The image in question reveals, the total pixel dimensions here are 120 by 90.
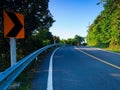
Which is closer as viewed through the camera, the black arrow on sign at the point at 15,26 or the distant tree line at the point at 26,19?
the black arrow on sign at the point at 15,26

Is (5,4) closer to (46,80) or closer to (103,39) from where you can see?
(46,80)

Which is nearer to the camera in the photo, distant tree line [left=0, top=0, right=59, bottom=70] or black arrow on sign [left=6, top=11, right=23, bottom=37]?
black arrow on sign [left=6, top=11, right=23, bottom=37]

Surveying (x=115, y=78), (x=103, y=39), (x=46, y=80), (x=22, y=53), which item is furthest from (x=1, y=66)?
(x=103, y=39)

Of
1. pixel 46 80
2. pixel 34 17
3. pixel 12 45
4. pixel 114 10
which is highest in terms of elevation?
pixel 114 10

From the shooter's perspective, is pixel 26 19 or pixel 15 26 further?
pixel 26 19

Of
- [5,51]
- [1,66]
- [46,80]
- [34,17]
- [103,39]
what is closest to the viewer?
[46,80]

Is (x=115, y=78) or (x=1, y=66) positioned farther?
(x=1, y=66)

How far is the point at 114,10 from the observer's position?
167 ft

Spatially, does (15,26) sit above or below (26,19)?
below

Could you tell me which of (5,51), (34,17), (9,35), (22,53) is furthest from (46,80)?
(22,53)

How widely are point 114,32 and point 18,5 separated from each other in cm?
3849

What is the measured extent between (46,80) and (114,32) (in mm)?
42978

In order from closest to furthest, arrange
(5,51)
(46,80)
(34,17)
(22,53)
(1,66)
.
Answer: (46,80) < (1,66) < (5,51) < (34,17) < (22,53)

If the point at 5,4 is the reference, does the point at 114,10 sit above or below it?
above
